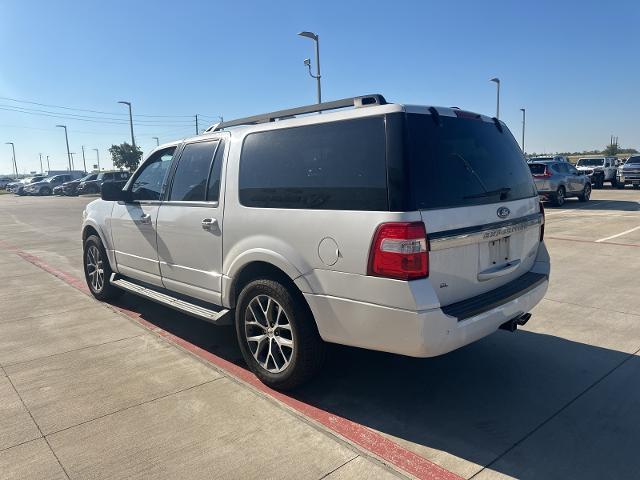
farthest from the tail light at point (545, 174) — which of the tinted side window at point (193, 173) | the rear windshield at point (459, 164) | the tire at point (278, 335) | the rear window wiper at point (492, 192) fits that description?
the tire at point (278, 335)

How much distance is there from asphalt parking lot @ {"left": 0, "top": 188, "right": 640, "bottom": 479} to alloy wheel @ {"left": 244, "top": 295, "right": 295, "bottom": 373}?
0.24m

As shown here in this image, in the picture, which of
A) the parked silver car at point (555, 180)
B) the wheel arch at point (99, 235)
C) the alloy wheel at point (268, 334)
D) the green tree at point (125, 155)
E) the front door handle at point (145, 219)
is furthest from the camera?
the green tree at point (125, 155)

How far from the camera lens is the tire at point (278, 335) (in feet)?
11.0

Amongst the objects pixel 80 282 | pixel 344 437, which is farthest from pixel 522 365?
pixel 80 282

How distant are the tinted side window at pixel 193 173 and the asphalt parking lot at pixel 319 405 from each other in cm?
146

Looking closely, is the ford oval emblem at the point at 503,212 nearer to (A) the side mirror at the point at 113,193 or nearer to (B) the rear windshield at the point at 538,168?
(A) the side mirror at the point at 113,193

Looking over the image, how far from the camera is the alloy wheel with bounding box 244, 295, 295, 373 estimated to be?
3508 millimetres

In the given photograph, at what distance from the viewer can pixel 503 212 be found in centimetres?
340

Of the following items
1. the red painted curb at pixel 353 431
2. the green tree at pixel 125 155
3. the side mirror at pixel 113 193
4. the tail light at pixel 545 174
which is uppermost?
the green tree at pixel 125 155

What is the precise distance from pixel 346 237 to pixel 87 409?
2.25 m

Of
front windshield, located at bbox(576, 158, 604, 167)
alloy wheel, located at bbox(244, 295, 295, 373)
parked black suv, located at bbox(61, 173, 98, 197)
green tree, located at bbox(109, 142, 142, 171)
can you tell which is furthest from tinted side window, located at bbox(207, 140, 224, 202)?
green tree, located at bbox(109, 142, 142, 171)

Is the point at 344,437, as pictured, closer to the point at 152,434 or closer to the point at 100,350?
the point at 152,434

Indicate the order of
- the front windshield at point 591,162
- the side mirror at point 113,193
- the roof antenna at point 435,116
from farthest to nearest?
the front windshield at point 591,162
the side mirror at point 113,193
the roof antenna at point 435,116

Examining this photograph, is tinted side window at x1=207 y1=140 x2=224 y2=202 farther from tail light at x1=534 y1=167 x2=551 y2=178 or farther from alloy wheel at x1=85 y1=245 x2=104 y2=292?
tail light at x1=534 y1=167 x2=551 y2=178
